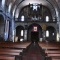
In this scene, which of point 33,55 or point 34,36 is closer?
point 33,55

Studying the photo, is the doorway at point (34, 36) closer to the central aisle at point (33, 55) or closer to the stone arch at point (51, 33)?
the stone arch at point (51, 33)

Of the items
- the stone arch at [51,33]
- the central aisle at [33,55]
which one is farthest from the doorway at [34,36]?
the central aisle at [33,55]

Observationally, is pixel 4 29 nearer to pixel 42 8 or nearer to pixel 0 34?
pixel 0 34

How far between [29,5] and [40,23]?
5.65 metres

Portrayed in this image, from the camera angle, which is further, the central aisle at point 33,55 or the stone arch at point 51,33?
the stone arch at point 51,33

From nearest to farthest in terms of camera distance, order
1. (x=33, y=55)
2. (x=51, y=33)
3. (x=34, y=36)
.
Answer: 1. (x=33, y=55)
2. (x=51, y=33)
3. (x=34, y=36)

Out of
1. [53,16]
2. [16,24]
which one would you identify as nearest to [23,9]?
[16,24]

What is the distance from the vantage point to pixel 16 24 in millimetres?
39906

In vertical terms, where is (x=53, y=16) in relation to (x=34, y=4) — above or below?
below

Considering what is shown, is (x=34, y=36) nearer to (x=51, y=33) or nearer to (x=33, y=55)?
(x=51, y=33)

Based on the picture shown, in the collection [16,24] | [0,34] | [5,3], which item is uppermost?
[5,3]

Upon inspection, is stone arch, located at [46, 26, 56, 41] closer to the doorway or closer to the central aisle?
the doorway

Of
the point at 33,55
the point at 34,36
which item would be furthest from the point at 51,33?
the point at 33,55

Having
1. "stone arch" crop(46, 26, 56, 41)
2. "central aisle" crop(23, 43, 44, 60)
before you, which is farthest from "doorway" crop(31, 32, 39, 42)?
"central aisle" crop(23, 43, 44, 60)
